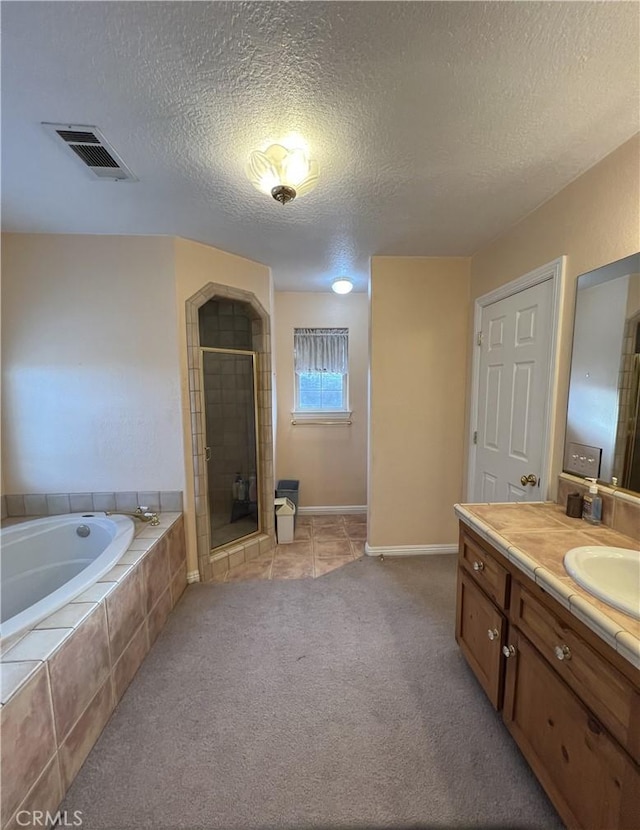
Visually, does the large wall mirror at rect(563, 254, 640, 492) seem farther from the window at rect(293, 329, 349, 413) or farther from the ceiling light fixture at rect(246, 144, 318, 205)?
the window at rect(293, 329, 349, 413)

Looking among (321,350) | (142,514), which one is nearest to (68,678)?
(142,514)

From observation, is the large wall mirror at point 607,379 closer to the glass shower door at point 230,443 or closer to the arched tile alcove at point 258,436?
the arched tile alcove at point 258,436

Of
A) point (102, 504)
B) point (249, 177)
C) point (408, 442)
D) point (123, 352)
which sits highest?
point (249, 177)

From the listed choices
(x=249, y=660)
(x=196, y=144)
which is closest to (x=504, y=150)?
(x=196, y=144)

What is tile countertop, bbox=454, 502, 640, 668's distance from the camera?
833 millimetres

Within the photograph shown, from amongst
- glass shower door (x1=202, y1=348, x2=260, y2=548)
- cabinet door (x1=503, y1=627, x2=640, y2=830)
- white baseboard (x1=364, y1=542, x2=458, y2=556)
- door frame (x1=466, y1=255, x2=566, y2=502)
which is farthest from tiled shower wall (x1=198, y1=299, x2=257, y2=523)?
cabinet door (x1=503, y1=627, x2=640, y2=830)

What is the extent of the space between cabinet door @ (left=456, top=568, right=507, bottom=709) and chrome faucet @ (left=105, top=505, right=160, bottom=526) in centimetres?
193

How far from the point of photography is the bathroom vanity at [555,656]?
0.83 meters

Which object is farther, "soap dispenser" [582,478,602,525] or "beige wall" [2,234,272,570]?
"beige wall" [2,234,272,570]

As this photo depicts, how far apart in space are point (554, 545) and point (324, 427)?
9.01 ft

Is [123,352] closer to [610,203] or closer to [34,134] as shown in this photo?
[34,134]

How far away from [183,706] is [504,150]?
2861mm

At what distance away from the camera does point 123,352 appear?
7.71ft

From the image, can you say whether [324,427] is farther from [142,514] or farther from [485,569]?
[485,569]
